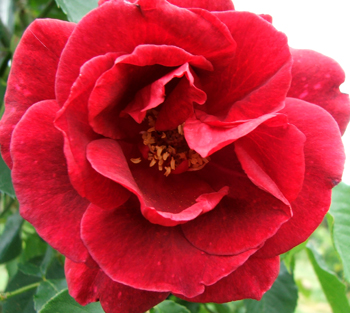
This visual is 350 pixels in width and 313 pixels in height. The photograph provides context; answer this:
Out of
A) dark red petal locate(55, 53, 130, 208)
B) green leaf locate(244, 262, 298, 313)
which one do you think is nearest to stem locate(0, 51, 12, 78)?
dark red petal locate(55, 53, 130, 208)

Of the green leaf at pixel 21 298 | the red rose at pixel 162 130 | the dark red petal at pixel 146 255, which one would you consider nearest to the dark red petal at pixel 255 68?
the red rose at pixel 162 130

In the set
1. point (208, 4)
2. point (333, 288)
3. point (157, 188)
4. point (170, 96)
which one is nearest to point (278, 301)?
point (333, 288)

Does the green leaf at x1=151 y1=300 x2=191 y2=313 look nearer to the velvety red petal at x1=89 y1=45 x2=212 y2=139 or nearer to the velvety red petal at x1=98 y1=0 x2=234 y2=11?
the velvety red petal at x1=89 y1=45 x2=212 y2=139

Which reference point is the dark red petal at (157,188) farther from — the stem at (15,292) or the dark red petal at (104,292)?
the stem at (15,292)

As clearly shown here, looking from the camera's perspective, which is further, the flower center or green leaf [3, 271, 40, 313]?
green leaf [3, 271, 40, 313]

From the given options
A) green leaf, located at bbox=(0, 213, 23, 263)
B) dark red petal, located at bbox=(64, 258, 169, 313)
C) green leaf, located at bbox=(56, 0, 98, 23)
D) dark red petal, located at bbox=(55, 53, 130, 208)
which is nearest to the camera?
dark red petal, located at bbox=(55, 53, 130, 208)

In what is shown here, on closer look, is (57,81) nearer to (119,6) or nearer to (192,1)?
(119,6)
